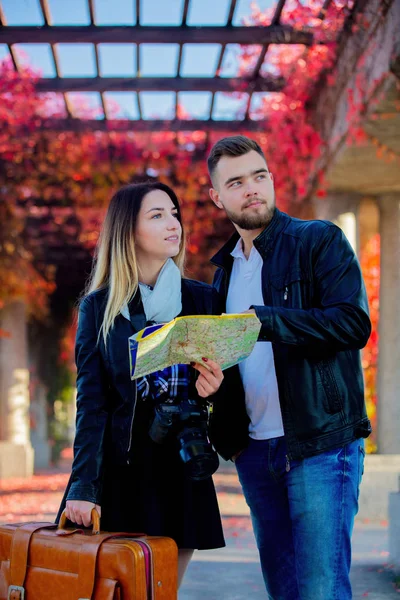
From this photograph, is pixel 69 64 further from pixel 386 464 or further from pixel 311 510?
pixel 311 510

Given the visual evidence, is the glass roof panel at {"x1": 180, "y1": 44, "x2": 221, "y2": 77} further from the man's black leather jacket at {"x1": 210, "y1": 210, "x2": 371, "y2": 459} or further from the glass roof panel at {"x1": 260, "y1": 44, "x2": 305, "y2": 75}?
the man's black leather jacket at {"x1": 210, "y1": 210, "x2": 371, "y2": 459}

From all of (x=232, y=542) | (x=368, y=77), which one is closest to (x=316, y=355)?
(x=368, y=77)

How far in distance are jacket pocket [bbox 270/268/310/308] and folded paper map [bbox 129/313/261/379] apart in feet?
1.00

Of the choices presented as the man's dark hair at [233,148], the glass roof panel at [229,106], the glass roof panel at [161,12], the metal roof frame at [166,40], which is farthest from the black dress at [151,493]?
the glass roof panel at [229,106]

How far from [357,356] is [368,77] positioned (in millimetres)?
3443

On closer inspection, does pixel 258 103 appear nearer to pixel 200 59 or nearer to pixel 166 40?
pixel 200 59

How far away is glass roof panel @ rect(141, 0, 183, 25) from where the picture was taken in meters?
6.20

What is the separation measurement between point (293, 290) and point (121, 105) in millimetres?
6452

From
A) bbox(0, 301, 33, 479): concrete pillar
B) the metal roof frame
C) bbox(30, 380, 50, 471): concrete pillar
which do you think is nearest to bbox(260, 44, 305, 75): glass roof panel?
the metal roof frame

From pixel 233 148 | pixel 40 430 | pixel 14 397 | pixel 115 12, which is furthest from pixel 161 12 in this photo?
pixel 40 430

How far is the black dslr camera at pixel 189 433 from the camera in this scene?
7.39 ft

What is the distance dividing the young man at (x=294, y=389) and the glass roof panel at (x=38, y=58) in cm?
495

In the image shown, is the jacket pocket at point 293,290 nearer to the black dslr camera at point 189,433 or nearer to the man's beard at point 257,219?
the man's beard at point 257,219

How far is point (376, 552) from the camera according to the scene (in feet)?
17.9
